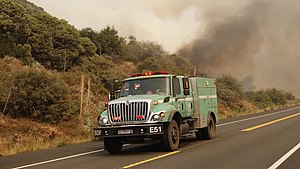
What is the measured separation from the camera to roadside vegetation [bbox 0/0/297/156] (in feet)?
76.7

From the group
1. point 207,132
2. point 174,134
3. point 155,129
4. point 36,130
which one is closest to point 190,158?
point 155,129

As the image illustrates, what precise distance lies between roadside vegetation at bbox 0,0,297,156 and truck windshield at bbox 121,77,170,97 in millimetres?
4519

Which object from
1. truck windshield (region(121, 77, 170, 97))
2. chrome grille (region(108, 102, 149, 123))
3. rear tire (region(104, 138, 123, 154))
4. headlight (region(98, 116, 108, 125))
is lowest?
rear tire (region(104, 138, 123, 154))

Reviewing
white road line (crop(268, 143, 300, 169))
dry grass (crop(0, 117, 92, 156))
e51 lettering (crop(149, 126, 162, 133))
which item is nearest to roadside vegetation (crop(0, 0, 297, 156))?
dry grass (crop(0, 117, 92, 156))

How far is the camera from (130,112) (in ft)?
39.5

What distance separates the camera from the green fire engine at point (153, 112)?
39.0 feet

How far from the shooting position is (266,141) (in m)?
14.4

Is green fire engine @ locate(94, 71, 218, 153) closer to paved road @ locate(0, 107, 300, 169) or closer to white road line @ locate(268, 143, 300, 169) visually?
paved road @ locate(0, 107, 300, 169)

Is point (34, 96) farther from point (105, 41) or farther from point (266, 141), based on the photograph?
point (105, 41)

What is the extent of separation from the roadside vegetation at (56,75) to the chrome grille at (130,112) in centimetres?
427

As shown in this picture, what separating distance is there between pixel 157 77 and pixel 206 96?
3110 mm

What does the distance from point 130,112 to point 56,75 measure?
1833cm

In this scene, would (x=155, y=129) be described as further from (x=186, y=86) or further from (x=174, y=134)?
(x=186, y=86)

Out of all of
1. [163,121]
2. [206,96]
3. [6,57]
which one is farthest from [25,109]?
[163,121]
